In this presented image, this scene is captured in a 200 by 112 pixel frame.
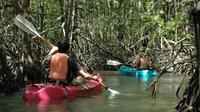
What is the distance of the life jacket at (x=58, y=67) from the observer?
9.86m

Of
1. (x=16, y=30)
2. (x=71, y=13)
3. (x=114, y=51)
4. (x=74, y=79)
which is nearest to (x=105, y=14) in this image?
(x=114, y=51)

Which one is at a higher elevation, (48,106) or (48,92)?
(48,92)

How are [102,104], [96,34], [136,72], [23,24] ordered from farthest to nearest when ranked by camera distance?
[96,34] < [136,72] < [23,24] < [102,104]

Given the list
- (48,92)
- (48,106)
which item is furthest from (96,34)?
(48,106)

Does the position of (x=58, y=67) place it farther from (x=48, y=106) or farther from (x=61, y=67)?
(x=48, y=106)

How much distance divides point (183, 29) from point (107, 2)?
6.99 m

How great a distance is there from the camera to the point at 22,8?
12.2m

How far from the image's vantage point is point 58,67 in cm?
991

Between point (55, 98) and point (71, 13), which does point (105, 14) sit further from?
point (55, 98)

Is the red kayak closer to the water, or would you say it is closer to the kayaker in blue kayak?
the water

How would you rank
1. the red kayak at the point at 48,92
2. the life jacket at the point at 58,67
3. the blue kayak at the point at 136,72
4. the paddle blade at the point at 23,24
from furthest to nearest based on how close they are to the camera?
1. the blue kayak at the point at 136,72
2. the paddle blade at the point at 23,24
3. the life jacket at the point at 58,67
4. the red kayak at the point at 48,92

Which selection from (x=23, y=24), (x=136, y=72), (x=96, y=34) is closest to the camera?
(x=23, y=24)

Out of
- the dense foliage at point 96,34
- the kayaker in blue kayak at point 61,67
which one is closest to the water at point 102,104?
the kayaker in blue kayak at point 61,67

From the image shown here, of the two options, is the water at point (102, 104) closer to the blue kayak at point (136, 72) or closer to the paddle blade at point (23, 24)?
the paddle blade at point (23, 24)
